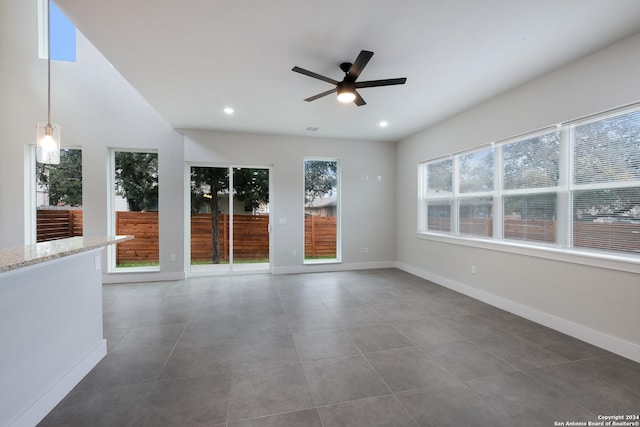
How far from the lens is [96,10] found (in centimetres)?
202

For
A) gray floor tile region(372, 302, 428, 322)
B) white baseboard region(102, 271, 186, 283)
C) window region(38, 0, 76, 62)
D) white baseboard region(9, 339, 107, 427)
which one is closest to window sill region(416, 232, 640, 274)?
gray floor tile region(372, 302, 428, 322)

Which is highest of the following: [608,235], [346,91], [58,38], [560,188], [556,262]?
[58,38]

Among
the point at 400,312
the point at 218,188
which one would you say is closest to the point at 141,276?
the point at 218,188

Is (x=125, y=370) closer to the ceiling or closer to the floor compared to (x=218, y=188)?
closer to the floor

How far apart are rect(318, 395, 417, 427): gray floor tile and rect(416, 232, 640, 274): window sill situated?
2.33 metres

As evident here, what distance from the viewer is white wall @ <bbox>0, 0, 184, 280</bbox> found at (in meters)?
4.39

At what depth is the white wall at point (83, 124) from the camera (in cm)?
439

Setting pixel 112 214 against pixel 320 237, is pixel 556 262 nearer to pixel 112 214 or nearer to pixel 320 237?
pixel 320 237

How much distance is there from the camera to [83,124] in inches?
182

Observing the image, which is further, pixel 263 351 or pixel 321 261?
pixel 321 261

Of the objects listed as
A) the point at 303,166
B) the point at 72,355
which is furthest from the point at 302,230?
the point at 72,355

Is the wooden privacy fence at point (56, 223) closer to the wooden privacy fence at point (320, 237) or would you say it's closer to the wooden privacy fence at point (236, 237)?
the wooden privacy fence at point (236, 237)

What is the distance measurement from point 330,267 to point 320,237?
0.66m

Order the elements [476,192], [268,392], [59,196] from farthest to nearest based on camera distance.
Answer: [59,196] → [476,192] → [268,392]
